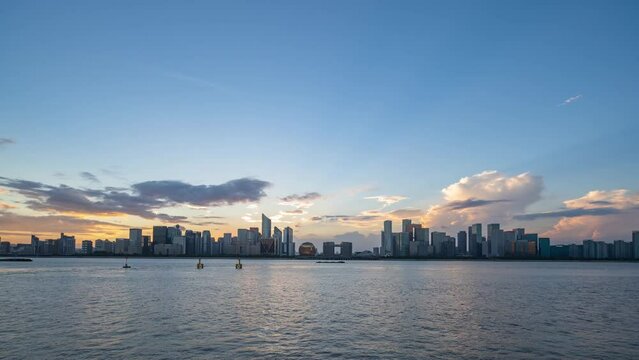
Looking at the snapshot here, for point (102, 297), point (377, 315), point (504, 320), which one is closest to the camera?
point (504, 320)

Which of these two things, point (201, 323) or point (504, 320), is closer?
point (201, 323)

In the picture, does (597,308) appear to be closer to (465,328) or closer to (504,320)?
(504,320)

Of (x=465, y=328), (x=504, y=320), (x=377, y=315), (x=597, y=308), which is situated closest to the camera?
(x=465, y=328)

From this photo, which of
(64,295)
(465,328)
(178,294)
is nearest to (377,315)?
(465,328)

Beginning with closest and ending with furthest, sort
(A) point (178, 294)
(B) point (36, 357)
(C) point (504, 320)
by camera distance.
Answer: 1. (B) point (36, 357)
2. (C) point (504, 320)
3. (A) point (178, 294)

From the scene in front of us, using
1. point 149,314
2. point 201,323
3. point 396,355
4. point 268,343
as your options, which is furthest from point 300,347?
point 149,314

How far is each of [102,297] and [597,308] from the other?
8047 cm

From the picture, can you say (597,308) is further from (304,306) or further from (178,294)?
(178,294)

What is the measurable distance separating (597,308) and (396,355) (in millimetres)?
48253

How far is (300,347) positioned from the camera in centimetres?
4031

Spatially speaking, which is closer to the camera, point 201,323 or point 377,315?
point 201,323

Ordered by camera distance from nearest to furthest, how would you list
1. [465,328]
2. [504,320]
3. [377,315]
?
[465,328] < [504,320] < [377,315]

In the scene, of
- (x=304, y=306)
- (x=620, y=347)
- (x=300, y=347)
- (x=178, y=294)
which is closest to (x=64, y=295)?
(x=178, y=294)

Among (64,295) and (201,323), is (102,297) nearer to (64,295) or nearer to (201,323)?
(64,295)
